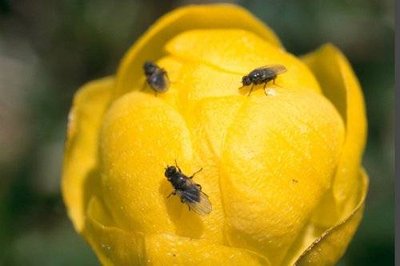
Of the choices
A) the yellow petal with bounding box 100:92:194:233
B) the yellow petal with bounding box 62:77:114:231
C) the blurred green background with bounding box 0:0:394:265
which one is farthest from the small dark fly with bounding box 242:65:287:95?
the blurred green background with bounding box 0:0:394:265

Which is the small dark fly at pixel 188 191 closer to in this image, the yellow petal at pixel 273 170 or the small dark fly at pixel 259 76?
the yellow petal at pixel 273 170

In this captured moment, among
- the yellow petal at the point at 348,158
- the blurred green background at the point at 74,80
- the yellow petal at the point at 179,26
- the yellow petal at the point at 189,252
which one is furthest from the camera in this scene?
the blurred green background at the point at 74,80

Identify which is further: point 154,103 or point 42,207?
point 42,207

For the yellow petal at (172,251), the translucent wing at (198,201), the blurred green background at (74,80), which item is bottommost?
the blurred green background at (74,80)

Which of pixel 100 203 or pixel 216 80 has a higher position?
pixel 216 80

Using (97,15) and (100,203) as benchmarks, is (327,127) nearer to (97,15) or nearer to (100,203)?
(100,203)

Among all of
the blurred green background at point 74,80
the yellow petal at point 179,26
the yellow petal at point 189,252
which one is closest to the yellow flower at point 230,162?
the yellow petal at point 189,252

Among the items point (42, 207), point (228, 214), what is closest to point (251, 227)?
point (228, 214)
